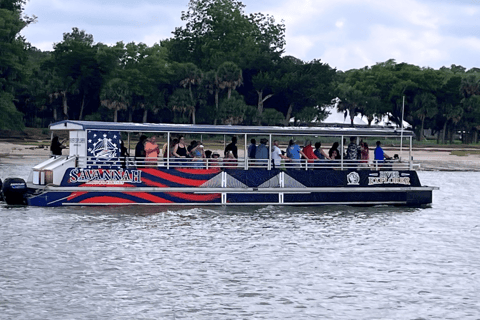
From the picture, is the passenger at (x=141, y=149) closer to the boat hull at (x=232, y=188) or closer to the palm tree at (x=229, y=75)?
the boat hull at (x=232, y=188)

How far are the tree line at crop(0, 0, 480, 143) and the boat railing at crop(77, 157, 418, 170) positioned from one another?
52.0m

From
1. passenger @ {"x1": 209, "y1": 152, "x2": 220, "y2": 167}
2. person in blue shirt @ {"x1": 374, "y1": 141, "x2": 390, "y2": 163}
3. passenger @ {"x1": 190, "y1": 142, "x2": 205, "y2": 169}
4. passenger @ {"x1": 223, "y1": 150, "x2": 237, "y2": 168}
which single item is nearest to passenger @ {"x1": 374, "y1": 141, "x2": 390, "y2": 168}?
person in blue shirt @ {"x1": 374, "y1": 141, "x2": 390, "y2": 163}

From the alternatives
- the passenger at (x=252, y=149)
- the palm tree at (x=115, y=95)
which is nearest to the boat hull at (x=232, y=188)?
the passenger at (x=252, y=149)

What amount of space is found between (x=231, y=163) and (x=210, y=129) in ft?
4.68

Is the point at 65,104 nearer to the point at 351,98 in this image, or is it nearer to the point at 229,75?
the point at 229,75

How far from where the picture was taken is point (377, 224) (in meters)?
22.6

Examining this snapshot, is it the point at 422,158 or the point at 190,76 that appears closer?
the point at 422,158

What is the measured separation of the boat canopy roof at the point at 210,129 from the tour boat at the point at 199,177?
1.2 inches

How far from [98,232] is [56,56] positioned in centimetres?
7699

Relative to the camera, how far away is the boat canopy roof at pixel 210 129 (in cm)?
2297

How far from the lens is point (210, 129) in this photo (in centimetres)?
2356

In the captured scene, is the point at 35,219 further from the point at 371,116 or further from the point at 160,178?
the point at 371,116

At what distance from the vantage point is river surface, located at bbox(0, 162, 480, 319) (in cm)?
1237

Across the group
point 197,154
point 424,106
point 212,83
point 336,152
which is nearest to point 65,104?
point 212,83
